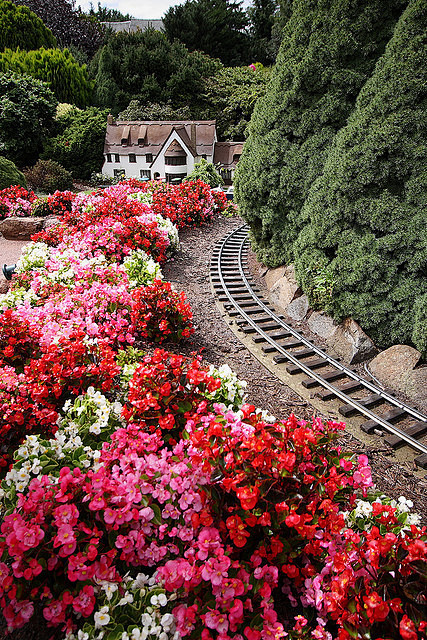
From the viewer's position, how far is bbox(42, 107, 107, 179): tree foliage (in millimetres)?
24109

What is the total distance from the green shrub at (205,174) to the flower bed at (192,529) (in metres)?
16.1

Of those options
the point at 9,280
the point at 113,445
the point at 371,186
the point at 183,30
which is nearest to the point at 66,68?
the point at 183,30

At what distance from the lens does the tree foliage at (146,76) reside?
102 ft

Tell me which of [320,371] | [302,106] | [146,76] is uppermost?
[146,76]

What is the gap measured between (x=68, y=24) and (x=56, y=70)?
1651 cm

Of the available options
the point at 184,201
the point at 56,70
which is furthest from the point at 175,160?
the point at 56,70

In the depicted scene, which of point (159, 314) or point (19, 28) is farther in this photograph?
point (19, 28)

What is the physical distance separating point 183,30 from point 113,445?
4536cm

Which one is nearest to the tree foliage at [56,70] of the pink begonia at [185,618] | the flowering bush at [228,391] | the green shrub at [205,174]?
the green shrub at [205,174]

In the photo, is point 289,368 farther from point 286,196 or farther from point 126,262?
point 286,196

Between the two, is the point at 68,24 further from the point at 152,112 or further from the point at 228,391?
the point at 228,391

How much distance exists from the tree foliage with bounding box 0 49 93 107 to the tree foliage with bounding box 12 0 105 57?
13412 mm

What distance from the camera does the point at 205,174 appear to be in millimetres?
18516

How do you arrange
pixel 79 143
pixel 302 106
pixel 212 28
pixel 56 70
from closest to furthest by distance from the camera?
pixel 302 106 < pixel 79 143 < pixel 56 70 < pixel 212 28
